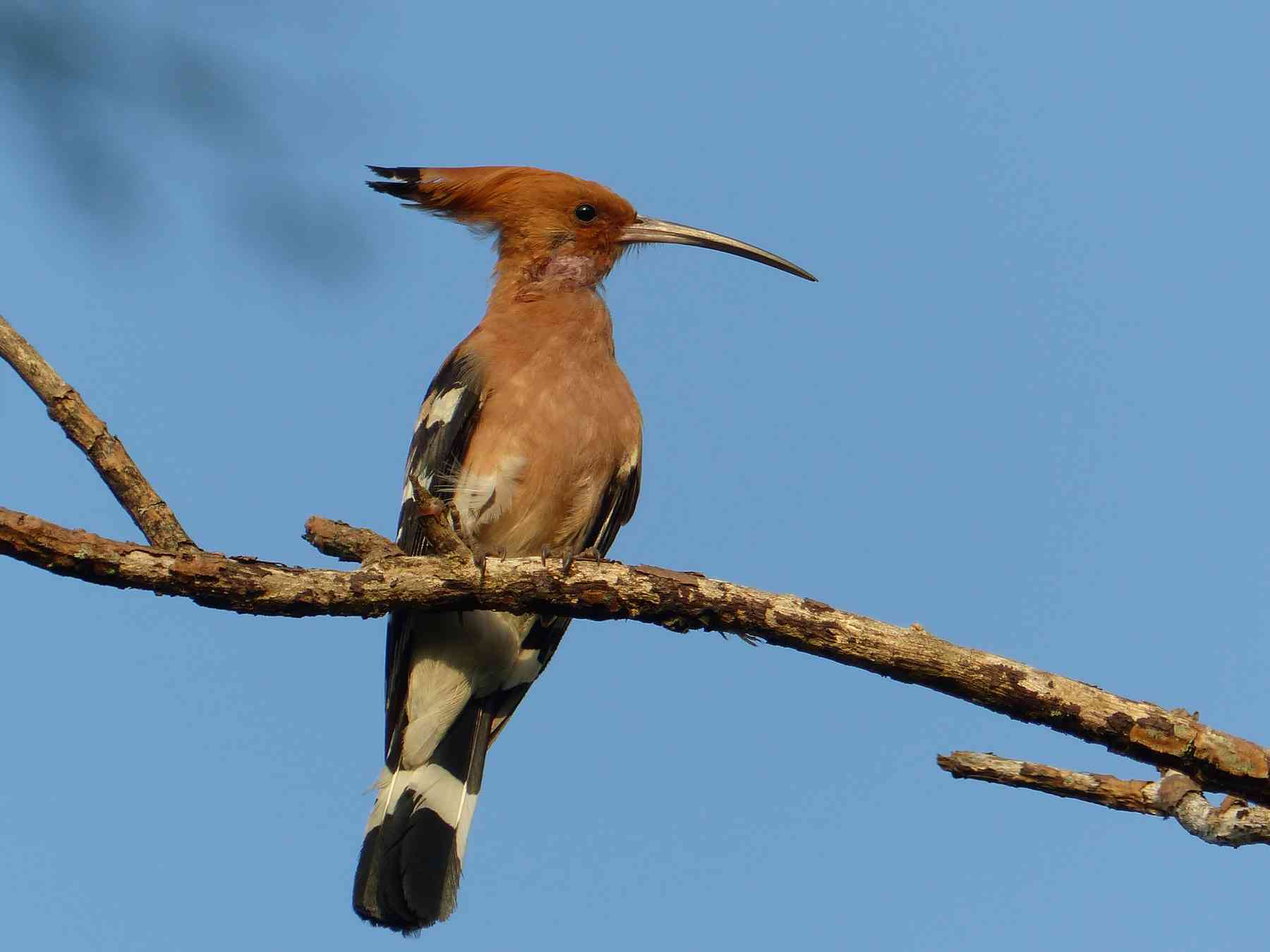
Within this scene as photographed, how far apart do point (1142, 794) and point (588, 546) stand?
82.1 inches

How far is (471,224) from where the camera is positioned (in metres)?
4.74

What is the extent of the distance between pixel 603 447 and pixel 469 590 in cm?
123

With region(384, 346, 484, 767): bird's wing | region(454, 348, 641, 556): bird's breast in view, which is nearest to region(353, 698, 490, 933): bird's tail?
region(384, 346, 484, 767): bird's wing

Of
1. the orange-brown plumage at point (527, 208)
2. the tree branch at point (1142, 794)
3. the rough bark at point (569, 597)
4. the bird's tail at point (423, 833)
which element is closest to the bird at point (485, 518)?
the bird's tail at point (423, 833)

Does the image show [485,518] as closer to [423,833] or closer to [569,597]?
[423,833]

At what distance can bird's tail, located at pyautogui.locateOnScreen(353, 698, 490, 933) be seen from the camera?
3.78 metres

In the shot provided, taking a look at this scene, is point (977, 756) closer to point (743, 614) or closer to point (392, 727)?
point (743, 614)

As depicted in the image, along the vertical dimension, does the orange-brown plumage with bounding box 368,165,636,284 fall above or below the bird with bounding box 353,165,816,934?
above

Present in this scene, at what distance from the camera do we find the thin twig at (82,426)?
9.66 feet

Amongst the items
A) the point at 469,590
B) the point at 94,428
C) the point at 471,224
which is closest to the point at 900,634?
the point at 469,590

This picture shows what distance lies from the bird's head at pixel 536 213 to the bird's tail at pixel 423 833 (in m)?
1.51

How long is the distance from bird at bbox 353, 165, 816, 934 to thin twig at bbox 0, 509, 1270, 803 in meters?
0.78

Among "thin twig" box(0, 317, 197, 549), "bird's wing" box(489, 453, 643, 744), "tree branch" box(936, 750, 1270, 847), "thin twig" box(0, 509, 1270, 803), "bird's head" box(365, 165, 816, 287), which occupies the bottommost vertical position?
"tree branch" box(936, 750, 1270, 847)

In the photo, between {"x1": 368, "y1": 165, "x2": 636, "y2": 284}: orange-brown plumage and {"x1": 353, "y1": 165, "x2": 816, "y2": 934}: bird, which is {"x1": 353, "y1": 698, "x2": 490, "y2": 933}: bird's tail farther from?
{"x1": 368, "y1": 165, "x2": 636, "y2": 284}: orange-brown plumage
